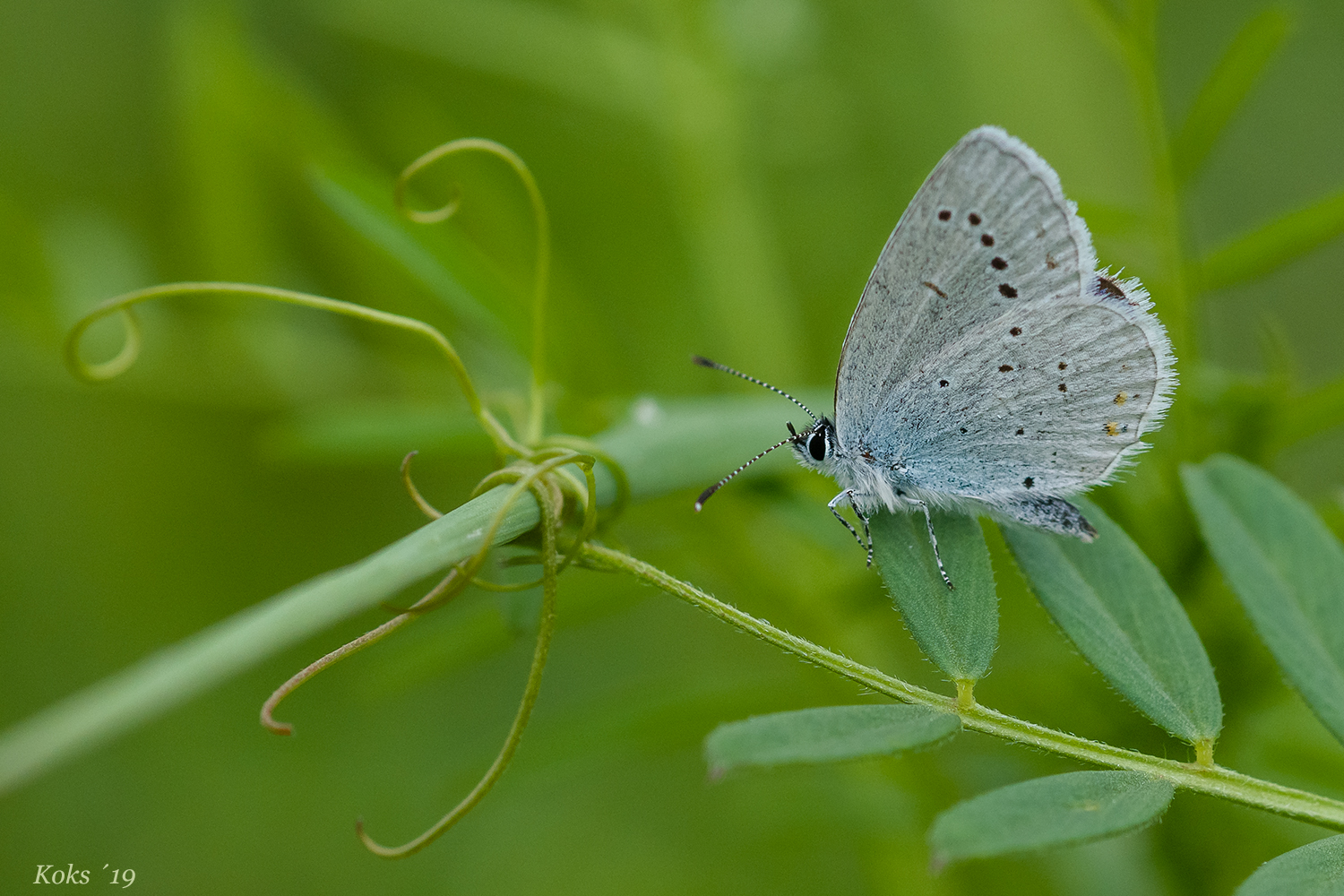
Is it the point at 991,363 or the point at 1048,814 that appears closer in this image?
the point at 1048,814

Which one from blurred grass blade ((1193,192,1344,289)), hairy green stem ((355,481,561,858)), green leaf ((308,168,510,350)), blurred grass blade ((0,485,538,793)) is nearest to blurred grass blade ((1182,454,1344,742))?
blurred grass blade ((1193,192,1344,289))

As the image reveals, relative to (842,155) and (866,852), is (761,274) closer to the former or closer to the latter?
(842,155)

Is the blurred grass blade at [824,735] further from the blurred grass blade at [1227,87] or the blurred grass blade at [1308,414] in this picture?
the blurred grass blade at [1227,87]

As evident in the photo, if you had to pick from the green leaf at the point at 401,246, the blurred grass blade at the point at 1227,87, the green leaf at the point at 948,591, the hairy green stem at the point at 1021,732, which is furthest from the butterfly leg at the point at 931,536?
the green leaf at the point at 401,246

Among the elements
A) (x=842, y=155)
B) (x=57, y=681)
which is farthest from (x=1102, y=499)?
(x=57, y=681)

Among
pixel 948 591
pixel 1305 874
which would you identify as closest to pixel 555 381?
pixel 948 591

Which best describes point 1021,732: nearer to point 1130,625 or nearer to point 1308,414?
point 1130,625
